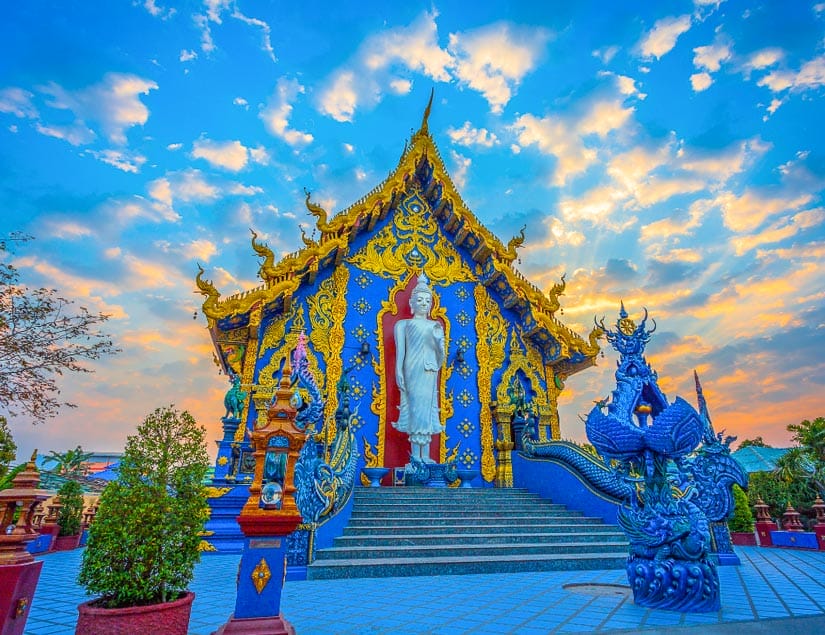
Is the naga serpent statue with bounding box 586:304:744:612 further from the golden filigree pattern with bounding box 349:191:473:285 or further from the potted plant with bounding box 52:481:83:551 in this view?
the potted plant with bounding box 52:481:83:551

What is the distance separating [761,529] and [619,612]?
9177mm

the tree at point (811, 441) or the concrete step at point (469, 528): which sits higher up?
the tree at point (811, 441)

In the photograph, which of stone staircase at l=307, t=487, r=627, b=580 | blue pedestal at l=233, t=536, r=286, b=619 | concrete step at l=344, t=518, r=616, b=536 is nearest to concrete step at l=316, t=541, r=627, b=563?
stone staircase at l=307, t=487, r=627, b=580

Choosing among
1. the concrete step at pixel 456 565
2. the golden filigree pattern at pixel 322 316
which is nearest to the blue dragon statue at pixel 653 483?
the concrete step at pixel 456 565

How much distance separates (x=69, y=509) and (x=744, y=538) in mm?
14528

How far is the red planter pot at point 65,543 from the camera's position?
898 centimetres

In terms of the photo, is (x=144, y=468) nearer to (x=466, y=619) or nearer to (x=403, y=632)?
(x=403, y=632)

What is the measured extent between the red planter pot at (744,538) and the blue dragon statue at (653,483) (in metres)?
7.86

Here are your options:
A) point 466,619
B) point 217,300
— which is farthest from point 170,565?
point 217,300

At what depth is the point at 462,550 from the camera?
7.07m

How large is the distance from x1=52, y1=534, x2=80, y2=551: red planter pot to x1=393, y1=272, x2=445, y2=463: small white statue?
676 centimetres

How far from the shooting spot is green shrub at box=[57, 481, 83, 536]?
9305 mm

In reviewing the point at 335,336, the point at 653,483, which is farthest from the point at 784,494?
the point at 335,336

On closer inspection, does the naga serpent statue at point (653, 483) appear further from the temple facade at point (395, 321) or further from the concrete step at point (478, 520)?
the temple facade at point (395, 321)
